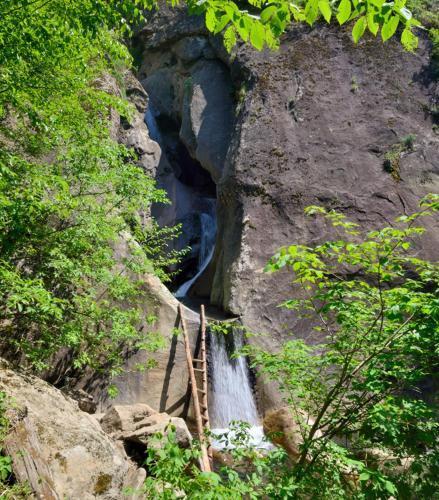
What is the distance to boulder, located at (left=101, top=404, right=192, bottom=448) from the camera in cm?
583

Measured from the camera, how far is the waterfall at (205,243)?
17034 mm

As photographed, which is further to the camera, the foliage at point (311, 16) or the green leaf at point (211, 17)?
the green leaf at point (211, 17)

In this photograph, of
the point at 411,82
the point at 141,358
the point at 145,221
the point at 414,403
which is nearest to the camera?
the point at 414,403

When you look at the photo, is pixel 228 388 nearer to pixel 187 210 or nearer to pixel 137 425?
pixel 137 425

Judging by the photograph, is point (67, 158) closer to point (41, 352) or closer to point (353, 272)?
point (41, 352)

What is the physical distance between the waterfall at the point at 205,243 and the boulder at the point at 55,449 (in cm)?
1206

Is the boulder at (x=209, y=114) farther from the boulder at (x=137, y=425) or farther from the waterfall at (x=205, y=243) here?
the boulder at (x=137, y=425)

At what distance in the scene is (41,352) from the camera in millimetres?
5031

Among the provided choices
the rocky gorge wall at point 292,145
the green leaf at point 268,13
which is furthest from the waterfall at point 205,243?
the green leaf at point 268,13

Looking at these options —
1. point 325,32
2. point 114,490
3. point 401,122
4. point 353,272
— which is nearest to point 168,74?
point 325,32

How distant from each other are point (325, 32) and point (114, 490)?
17698 mm

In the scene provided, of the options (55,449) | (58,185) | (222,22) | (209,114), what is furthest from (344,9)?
(209,114)

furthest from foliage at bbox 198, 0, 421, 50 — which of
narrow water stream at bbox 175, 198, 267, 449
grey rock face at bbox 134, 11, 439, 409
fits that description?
grey rock face at bbox 134, 11, 439, 409

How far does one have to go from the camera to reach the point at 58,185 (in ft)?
17.4
